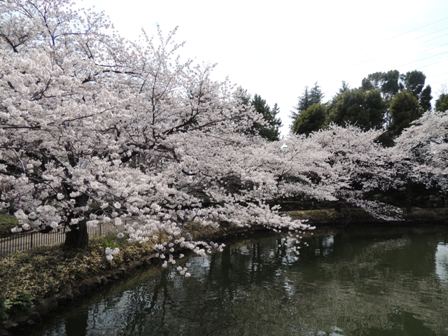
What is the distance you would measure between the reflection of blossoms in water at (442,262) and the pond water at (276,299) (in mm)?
35

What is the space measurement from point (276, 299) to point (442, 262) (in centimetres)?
749

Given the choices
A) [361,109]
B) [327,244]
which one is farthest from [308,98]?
[327,244]

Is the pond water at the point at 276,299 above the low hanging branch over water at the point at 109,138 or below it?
below

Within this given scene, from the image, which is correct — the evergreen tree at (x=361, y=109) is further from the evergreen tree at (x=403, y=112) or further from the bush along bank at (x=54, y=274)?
the bush along bank at (x=54, y=274)

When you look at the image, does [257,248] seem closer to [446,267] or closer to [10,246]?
[446,267]

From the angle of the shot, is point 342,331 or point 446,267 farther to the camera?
point 446,267

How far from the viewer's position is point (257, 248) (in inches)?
631

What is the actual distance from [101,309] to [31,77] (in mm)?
5253

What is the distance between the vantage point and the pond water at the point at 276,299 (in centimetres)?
760

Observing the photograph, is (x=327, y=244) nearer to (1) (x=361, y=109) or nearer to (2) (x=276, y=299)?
(2) (x=276, y=299)

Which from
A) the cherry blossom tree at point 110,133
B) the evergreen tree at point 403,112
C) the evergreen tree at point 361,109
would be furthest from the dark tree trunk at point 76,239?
the evergreen tree at point 361,109

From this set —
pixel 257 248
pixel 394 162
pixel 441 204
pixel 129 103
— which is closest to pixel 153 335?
pixel 129 103

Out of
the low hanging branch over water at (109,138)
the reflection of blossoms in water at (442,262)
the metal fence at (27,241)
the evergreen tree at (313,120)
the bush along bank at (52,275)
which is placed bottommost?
the reflection of blossoms in water at (442,262)

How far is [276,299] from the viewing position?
9258mm
